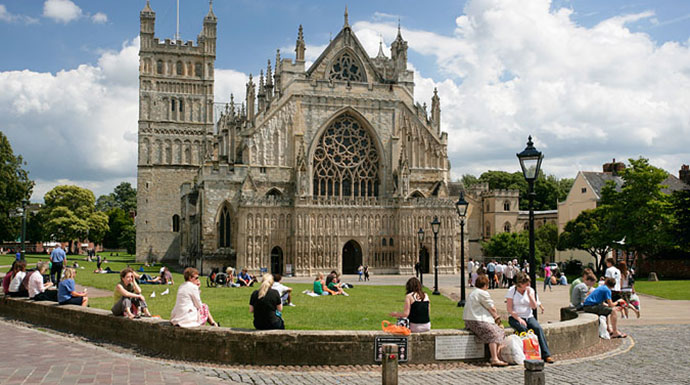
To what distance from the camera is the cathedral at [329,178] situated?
44.5 m

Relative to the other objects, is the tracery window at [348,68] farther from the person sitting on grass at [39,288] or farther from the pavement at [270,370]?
the pavement at [270,370]

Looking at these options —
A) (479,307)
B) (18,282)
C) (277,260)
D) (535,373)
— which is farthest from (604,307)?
(277,260)

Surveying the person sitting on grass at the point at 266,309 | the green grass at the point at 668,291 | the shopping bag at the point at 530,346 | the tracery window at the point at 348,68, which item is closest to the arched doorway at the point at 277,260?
the tracery window at the point at 348,68

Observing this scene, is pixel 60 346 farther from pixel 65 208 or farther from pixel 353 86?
pixel 65 208

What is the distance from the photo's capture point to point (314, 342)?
1045 centimetres

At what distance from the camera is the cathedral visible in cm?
4453

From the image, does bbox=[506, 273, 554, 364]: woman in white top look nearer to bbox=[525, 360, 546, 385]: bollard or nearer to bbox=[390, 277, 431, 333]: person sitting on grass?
bbox=[390, 277, 431, 333]: person sitting on grass

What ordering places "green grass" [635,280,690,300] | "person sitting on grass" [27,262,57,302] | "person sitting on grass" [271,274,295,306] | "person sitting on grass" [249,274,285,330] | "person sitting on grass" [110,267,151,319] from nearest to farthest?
"person sitting on grass" [249,274,285,330], "person sitting on grass" [110,267,151,319], "person sitting on grass" [27,262,57,302], "person sitting on grass" [271,274,295,306], "green grass" [635,280,690,300]

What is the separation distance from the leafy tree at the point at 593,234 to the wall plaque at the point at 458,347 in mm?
36121

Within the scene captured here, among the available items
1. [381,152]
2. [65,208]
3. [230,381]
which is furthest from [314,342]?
[65,208]

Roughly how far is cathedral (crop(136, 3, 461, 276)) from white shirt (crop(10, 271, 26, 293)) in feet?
82.8

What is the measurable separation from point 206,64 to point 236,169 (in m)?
26.1

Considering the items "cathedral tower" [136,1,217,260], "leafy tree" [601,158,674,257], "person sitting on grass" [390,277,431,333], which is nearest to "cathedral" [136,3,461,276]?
"cathedral tower" [136,1,217,260]

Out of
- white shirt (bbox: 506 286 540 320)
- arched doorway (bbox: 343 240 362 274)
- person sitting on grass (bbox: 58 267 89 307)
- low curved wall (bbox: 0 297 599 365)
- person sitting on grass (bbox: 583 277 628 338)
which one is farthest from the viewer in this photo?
arched doorway (bbox: 343 240 362 274)
